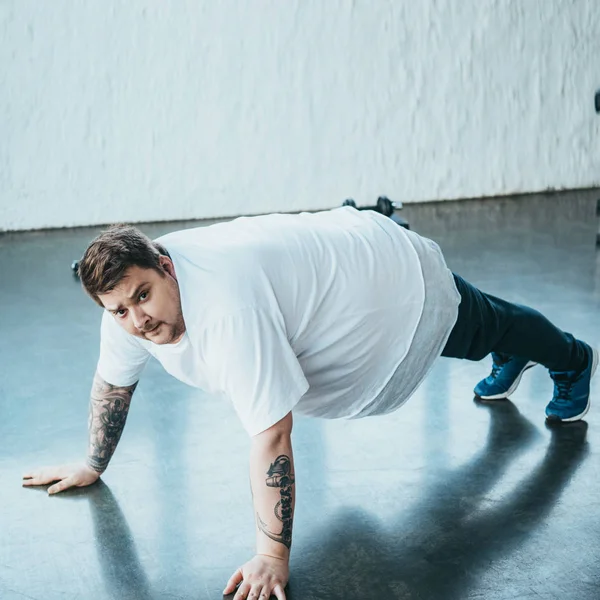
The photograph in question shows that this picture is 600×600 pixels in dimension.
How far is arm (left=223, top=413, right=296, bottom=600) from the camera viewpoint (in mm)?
1538

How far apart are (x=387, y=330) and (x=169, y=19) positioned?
376 centimetres

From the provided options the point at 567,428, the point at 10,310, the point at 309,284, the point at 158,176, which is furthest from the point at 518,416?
the point at 158,176

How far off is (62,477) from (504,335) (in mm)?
1050

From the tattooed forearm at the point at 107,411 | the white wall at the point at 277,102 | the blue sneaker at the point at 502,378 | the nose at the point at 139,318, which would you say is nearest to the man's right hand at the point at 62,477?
the tattooed forearm at the point at 107,411

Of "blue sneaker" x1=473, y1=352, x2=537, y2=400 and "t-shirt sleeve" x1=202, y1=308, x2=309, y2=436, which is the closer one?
"t-shirt sleeve" x1=202, y1=308, x2=309, y2=436

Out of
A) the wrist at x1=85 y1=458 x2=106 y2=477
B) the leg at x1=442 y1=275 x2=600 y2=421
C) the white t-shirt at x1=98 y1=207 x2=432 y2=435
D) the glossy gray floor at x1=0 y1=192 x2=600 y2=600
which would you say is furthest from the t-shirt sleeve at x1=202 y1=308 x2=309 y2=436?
the wrist at x1=85 y1=458 x2=106 y2=477

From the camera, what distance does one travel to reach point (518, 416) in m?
2.33

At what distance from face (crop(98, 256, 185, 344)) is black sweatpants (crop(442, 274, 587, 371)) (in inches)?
25.2

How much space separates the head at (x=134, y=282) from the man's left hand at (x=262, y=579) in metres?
0.43

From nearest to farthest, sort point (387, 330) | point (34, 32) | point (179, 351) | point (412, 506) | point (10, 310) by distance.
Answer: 1. point (179, 351)
2. point (387, 330)
3. point (412, 506)
4. point (10, 310)
5. point (34, 32)

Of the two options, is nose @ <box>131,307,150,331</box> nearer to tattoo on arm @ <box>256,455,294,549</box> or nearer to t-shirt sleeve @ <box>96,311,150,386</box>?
t-shirt sleeve @ <box>96,311,150,386</box>

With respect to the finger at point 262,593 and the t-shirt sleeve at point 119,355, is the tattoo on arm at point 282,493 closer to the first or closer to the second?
the finger at point 262,593

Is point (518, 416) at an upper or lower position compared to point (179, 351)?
lower

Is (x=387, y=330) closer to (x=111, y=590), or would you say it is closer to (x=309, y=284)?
(x=309, y=284)
